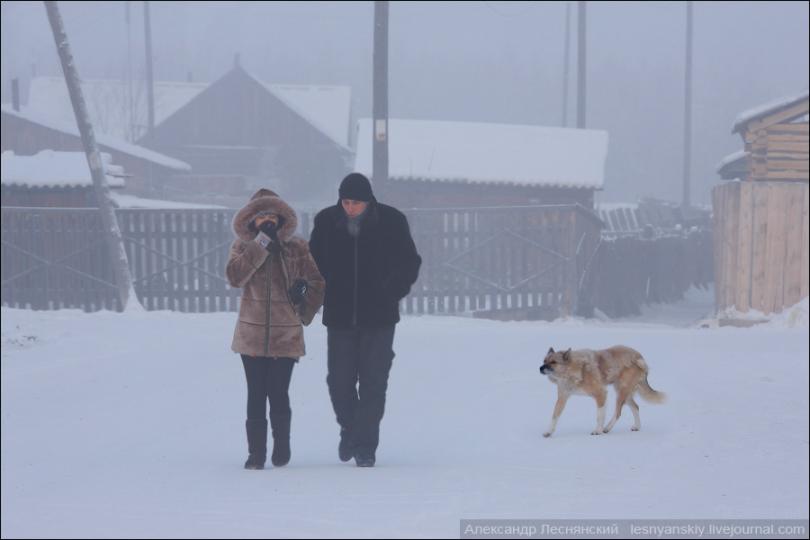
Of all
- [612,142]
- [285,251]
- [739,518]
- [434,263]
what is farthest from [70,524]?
[612,142]

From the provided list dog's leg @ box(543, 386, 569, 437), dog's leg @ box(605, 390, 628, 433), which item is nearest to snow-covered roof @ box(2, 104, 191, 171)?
dog's leg @ box(543, 386, 569, 437)

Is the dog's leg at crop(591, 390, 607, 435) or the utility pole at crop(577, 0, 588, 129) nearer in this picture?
the dog's leg at crop(591, 390, 607, 435)

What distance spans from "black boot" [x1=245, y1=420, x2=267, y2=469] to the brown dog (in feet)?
5.97

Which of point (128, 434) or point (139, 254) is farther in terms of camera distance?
point (139, 254)

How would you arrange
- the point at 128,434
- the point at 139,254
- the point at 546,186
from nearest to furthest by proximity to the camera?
1. the point at 128,434
2. the point at 139,254
3. the point at 546,186

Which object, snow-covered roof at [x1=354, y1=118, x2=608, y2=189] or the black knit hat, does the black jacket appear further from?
snow-covered roof at [x1=354, y1=118, x2=608, y2=189]

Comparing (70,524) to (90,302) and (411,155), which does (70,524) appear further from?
(411,155)

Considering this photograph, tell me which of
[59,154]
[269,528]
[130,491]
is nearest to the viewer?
[269,528]

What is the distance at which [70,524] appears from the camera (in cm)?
596

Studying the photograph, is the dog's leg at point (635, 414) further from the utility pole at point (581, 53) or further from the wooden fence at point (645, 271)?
the utility pole at point (581, 53)

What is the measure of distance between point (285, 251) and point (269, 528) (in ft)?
6.36

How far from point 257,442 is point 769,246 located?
11.2 metres

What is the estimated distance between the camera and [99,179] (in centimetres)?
1814

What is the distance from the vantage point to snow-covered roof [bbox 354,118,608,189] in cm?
2408
